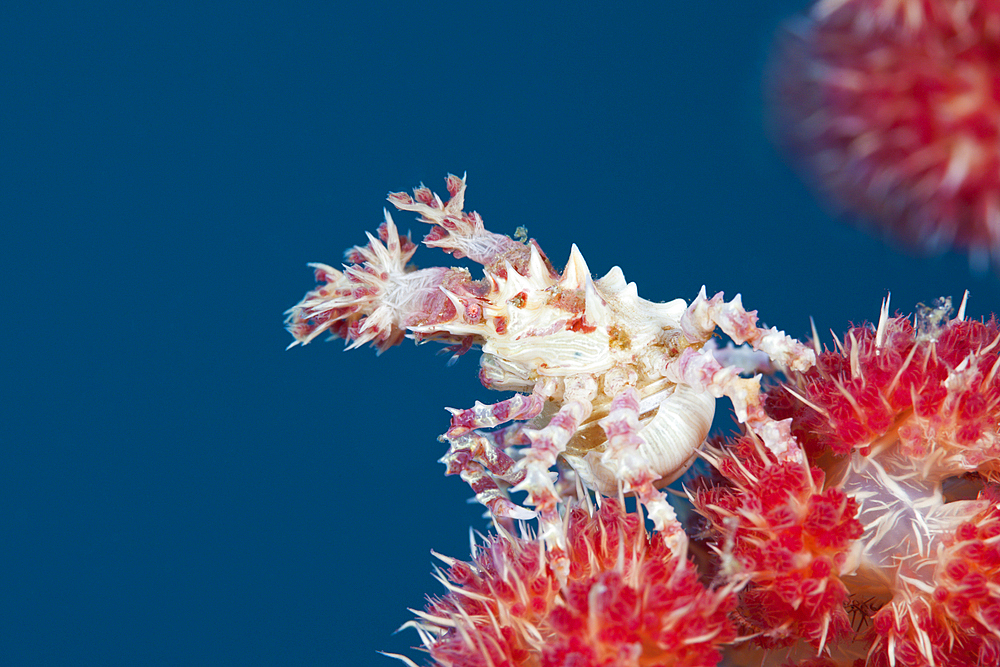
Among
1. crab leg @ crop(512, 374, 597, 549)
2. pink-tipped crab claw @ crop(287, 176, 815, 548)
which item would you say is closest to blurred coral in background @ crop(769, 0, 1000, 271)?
pink-tipped crab claw @ crop(287, 176, 815, 548)

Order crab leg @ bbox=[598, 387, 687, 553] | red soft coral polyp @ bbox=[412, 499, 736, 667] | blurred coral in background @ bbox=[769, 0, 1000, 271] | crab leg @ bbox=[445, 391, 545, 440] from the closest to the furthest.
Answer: blurred coral in background @ bbox=[769, 0, 1000, 271] < red soft coral polyp @ bbox=[412, 499, 736, 667] < crab leg @ bbox=[598, 387, 687, 553] < crab leg @ bbox=[445, 391, 545, 440]

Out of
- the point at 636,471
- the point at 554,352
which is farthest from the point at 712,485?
the point at 554,352

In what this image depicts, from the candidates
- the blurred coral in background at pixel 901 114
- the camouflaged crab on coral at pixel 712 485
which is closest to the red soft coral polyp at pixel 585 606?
the camouflaged crab on coral at pixel 712 485

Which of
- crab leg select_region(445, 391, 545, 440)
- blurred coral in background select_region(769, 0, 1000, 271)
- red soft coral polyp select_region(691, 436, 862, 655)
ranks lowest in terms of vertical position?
red soft coral polyp select_region(691, 436, 862, 655)

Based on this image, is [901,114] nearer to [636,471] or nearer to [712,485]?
[636,471]

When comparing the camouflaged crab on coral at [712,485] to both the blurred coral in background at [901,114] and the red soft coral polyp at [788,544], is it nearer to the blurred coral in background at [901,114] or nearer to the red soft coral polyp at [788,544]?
the red soft coral polyp at [788,544]

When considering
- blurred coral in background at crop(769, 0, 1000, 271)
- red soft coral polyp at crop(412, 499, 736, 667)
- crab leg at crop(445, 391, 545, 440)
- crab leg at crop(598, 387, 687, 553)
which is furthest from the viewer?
crab leg at crop(445, 391, 545, 440)

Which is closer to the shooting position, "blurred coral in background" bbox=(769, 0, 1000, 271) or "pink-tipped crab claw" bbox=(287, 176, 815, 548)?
"blurred coral in background" bbox=(769, 0, 1000, 271)

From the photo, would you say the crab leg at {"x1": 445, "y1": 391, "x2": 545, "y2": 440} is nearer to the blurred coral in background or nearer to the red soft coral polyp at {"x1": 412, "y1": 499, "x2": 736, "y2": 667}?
the red soft coral polyp at {"x1": 412, "y1": 499, "x2": 736, "y2": 667}

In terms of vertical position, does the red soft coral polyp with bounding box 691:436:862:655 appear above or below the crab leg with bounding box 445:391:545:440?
below

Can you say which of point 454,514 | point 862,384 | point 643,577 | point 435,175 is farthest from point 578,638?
point 454,514
